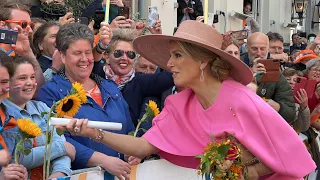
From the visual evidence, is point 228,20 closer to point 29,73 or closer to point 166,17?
point 166,17

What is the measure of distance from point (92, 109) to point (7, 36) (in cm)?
79

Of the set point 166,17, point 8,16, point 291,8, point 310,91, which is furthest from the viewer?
point 291,8

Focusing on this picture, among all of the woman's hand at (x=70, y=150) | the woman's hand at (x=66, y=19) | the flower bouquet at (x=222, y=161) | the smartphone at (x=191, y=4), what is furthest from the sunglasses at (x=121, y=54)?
the smartphone at (x=191, y=4)

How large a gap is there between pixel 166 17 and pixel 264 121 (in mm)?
9121

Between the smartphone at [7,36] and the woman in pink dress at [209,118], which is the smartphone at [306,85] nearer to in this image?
the woman in pink dress at [209,118]

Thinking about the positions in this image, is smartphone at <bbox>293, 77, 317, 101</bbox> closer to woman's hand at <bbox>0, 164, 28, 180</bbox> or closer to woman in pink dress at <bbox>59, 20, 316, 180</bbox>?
woman in pink dress at <bbox>59, 20, 316, 180</bbox>

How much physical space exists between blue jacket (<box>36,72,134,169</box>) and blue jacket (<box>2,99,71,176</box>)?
22 cm

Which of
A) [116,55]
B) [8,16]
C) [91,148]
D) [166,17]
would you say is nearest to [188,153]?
[91,148]

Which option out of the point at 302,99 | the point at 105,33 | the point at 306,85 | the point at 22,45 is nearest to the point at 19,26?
the point at 22,45

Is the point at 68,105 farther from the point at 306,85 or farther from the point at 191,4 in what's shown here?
the point at 191,4

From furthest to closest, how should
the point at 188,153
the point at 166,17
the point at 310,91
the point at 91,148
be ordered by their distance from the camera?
the point at 166,17 < the point at 310,91 < the point at 91,148 < the point at 188,153

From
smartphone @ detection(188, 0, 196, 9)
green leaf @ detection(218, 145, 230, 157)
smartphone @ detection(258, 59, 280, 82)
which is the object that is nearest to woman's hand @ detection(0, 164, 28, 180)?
green leaf @ detection(218, 145, 230, 157)

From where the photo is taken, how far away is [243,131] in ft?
13.5

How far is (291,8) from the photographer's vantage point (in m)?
25.5
